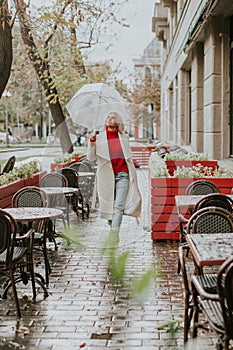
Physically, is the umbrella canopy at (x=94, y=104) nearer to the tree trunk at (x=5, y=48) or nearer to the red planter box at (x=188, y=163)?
the red planter box at (x=188, y=163)

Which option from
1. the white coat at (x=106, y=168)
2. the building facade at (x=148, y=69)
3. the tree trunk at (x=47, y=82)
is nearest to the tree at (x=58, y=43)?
the tree trunk at (x=47, y=82)

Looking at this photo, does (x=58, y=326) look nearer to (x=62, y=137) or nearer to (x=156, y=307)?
(x=156, y=307)

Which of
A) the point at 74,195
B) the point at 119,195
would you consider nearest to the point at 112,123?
the point at 119,195

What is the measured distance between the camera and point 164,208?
10547 millimetres

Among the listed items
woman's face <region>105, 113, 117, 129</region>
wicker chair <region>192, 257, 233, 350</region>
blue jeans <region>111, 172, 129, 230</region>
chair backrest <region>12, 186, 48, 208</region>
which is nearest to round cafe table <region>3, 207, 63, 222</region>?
chair backrest <region>12, 186, 48, 208</region>

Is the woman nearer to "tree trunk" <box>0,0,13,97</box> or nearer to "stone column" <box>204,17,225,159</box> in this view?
"tree trunk" <box>0,0,13,97</box>

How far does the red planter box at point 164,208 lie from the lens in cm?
1048

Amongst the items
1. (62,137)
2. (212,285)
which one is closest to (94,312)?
(212,285)

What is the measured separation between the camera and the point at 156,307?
263 inches

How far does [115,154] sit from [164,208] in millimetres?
1220

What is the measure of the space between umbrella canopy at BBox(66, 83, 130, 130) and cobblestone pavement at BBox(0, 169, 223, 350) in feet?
17.2

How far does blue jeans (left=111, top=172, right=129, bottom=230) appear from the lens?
33.1ft

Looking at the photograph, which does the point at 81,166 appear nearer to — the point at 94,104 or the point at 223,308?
the point at 94,104

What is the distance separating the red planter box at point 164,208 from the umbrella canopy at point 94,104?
3.80m
